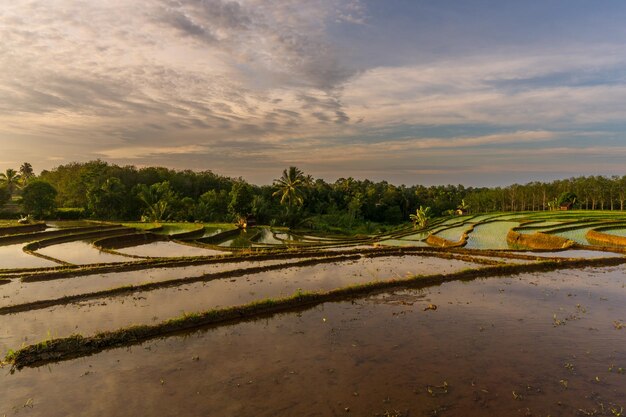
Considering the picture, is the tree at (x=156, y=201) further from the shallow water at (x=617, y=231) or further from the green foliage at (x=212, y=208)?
the shallow water at (x=617, y=231)

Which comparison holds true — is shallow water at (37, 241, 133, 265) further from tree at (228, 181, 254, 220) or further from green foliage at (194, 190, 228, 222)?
tree at (228, 181, 254, 220)

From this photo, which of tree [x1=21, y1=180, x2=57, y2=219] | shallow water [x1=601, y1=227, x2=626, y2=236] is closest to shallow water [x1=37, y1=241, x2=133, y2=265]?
tree [x1=21, y1=180, x2=57, y2=219]

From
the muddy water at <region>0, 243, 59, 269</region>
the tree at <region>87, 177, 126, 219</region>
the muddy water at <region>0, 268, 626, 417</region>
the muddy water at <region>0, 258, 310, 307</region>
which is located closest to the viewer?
the muddy water at <region>0, 268, 626, 417</region>

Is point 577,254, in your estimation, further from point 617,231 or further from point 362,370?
point 362,370

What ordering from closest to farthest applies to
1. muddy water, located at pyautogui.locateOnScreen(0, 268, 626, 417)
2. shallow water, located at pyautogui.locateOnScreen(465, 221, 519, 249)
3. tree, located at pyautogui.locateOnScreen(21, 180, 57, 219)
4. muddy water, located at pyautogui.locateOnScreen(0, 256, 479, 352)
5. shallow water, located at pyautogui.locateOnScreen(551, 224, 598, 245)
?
muddy water, located at pyautogui.locateOnScreen(0, 268, 626, 417) → muddy water, located at pyautogui.locateOnScreen(0, 256, 479, 352) → shallow water, located at pyautogui.locateOnScreen(465, 221, 519, 249) → shallow water, located at pyautogui.locateOnScreen(551, 224, 598, 245) → tree, located at pyautogui.locateOnScreen(21, 180, 57, 219)

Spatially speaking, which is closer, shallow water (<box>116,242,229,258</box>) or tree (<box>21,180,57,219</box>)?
shallow water (<box>116,242,229,258</box>)
